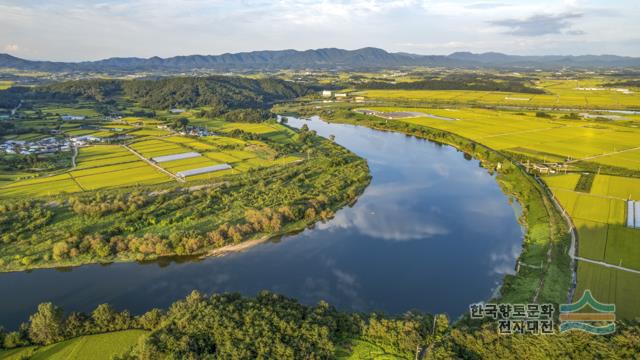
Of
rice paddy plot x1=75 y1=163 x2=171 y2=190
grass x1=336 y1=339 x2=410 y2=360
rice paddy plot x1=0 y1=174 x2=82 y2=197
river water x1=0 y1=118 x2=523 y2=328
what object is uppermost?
rice paddy plot x1=75 y1=163 x2=171 y2=190

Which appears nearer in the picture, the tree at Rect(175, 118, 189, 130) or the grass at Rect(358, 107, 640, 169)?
the grass at Rect(358, 107, 640, 169)

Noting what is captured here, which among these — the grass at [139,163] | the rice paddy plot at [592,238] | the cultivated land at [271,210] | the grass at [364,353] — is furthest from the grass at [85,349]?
the rice paddy plot at [592,238]

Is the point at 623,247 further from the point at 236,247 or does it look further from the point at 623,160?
the point at 236,247

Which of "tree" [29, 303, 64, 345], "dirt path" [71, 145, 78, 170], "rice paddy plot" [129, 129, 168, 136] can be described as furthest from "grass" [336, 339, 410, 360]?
"rice paddy plot" [129, 129, 168, 136]

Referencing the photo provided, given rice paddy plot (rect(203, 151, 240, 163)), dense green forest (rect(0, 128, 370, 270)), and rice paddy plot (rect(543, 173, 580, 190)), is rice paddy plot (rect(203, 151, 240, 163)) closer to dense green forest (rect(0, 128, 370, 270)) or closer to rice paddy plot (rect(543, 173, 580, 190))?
dense green forest (rect(0, 128, 370, 270))

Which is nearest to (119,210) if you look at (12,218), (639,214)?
(12,218)

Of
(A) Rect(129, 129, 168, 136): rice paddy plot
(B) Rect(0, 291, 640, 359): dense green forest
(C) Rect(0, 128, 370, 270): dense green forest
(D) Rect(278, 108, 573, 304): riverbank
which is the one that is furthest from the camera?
(A) Rect(129, 129, 168, 136): rice paddy plot

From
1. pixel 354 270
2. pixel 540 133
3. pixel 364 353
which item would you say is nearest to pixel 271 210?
pixel 354 270
